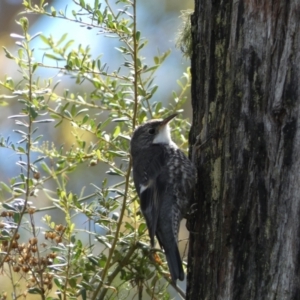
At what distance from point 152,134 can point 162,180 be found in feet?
1.00

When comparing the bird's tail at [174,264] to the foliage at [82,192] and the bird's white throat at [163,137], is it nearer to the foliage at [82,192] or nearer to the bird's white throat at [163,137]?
the foliage at [82,192]

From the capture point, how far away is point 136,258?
320 centimetres

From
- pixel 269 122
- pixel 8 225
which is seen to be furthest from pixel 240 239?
pixel 8 225

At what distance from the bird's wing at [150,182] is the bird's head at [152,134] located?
0.16 feet

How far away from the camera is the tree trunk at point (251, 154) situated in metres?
2.47

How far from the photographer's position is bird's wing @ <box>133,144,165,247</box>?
336 cm

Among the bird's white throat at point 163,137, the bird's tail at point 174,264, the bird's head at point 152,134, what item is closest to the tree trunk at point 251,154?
the bird's tail at point 174,264

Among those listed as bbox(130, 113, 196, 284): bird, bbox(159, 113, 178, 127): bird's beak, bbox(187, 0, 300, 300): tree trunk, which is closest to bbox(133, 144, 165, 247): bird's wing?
bbox(130, 113, 196, 284): bird

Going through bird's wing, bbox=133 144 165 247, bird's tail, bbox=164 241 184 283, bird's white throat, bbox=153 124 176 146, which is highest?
bird's white throat, bbox=153 124 176 146

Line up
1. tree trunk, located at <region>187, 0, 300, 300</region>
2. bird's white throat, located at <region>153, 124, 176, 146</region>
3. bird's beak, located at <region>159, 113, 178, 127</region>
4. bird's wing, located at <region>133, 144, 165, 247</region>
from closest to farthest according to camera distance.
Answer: tree trunk, located at <region>187, 0, 300, 300</region> < bird's wing, located at <region>133, 144, 165, 247</region> < bird's beak, located at <region>159, 113, 178, 127</region> < bird's white throat, located at <region>153, 124, 176, 146</region>

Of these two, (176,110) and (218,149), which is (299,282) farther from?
(176,110)

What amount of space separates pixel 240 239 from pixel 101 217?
79 cm

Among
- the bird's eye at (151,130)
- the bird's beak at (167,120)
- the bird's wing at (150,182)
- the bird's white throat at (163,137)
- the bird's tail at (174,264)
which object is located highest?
the bird's beak at (167,120)

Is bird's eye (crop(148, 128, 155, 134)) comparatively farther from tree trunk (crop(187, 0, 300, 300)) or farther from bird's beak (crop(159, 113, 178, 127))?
tree trunk (crop(187, 0, 300, 300))
